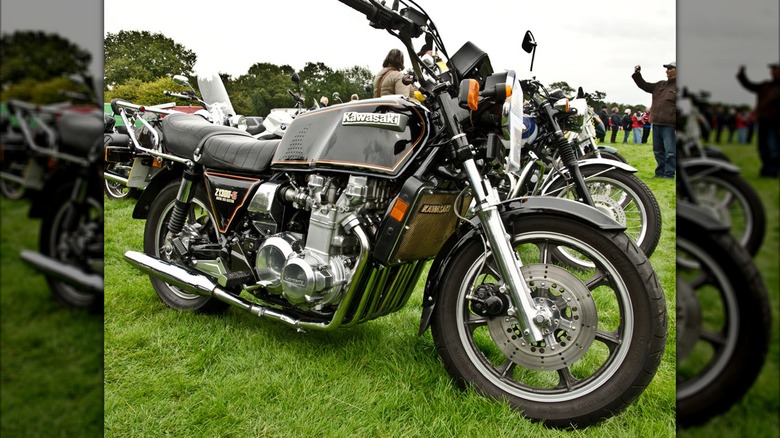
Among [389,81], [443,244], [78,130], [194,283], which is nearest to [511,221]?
[443,244]

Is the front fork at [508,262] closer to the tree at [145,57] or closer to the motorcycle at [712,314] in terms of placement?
the motorcycle at [712,314]

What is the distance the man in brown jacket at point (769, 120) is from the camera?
30 cm

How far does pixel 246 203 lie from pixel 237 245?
22 centimetres

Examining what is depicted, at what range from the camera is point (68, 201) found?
40 centimetres

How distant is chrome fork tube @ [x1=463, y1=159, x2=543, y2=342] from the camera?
187 centimetres

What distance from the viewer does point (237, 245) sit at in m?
2.70

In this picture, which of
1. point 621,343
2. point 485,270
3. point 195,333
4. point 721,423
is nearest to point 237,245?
point 195,333

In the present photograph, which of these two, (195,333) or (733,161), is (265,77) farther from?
(733,161)

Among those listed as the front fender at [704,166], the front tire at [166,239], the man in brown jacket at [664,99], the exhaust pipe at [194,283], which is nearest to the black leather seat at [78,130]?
the front fender at [704,166]

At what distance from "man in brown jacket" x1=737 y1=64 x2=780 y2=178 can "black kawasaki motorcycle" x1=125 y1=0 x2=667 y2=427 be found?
1.59m

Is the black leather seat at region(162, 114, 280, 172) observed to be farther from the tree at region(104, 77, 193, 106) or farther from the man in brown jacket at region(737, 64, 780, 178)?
the tree at region(104, 77, 193, 106)

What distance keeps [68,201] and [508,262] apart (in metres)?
1.65

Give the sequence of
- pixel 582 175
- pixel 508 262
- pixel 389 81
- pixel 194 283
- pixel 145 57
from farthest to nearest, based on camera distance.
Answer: pixel 145 57 < pixel 389 81 < pixel 582 175 < pixel 194 283 < pixel 508 262

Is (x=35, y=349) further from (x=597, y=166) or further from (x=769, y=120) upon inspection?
(x=597, y=166)
